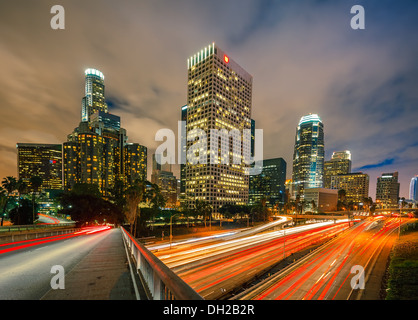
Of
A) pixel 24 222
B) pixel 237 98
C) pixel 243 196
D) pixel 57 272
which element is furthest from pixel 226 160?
pixel 57 272

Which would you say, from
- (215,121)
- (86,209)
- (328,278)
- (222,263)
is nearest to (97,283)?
(222,263)

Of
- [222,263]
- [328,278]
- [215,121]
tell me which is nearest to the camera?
[328,278]

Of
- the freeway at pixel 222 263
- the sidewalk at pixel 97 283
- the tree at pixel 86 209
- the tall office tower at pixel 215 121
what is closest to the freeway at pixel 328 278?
the freeway at pixel 222 263

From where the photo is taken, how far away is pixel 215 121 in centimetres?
14638

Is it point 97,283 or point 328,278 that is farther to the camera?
point 328,278

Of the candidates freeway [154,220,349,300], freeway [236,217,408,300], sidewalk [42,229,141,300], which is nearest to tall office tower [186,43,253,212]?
freeway [154,220,349,300]

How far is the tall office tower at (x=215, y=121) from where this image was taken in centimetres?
14038

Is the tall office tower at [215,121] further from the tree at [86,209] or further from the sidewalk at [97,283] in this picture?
the sidewalk at [97,283]

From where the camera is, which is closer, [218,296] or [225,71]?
[218,296]

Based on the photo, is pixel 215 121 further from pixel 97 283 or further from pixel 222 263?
pixel 97 283
